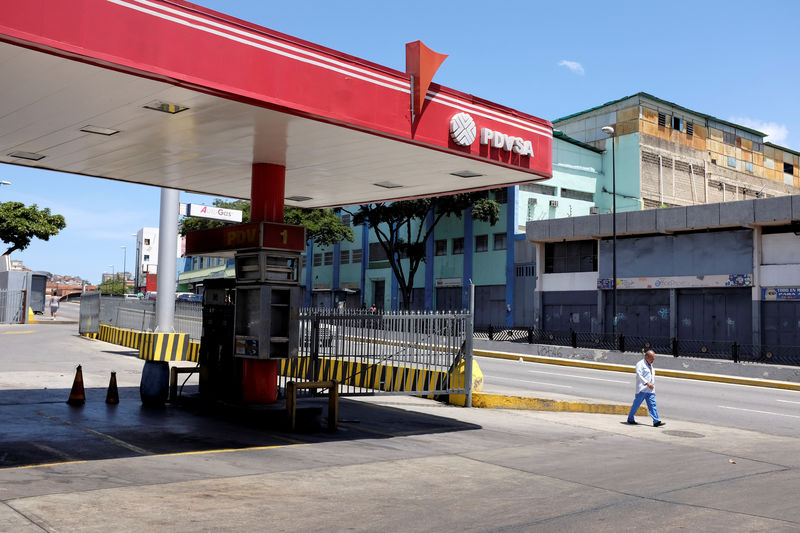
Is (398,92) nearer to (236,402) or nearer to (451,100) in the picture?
(451,100)

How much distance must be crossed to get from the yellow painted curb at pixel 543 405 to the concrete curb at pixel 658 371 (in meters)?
8.27

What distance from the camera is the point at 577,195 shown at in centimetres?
5681

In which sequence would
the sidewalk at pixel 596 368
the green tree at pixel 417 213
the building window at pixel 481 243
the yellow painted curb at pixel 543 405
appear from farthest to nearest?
the building window at pixel 481 243 < the green tree at pixel 417 213 < the sidewalk at pixel 596 368 < the yellow painted curb at pixel 543 405

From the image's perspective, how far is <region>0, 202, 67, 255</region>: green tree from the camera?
56469 millimetres

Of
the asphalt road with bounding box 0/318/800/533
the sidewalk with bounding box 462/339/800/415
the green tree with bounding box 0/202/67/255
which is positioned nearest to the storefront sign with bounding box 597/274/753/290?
the sidewalk with bounding box 462/339/800/415

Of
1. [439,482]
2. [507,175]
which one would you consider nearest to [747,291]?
[507,175]

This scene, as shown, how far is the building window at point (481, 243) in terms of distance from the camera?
2181 inches

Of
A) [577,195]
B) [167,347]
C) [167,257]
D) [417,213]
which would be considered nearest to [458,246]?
[417,213]

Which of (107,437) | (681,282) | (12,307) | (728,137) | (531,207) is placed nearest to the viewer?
(107,437)

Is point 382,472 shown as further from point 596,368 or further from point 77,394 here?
point 596,368

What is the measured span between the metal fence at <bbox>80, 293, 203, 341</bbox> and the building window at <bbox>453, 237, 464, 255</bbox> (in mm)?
30581

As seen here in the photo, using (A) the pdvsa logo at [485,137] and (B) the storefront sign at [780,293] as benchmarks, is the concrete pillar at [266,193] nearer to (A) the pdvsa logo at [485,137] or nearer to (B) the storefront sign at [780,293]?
(A) the pdvsa logo at [485,137]

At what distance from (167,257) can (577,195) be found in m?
40.7

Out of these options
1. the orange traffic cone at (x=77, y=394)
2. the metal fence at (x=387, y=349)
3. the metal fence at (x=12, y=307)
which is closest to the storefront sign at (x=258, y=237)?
the metal fence at (x=387, y=349)
